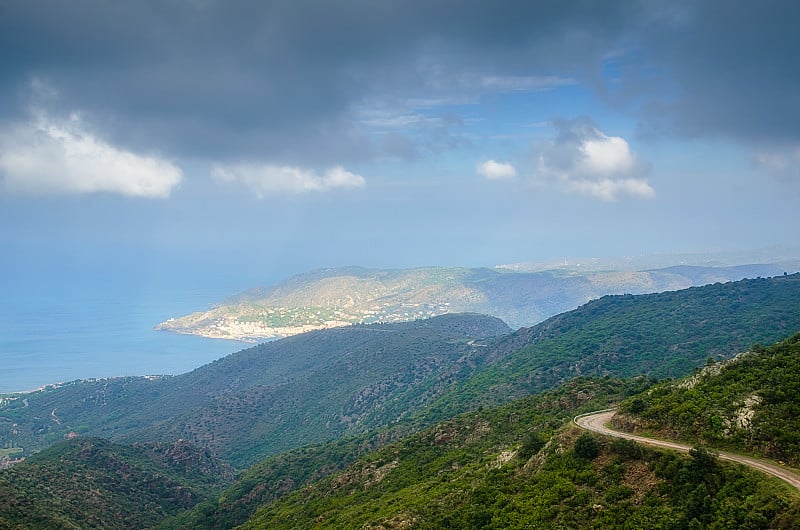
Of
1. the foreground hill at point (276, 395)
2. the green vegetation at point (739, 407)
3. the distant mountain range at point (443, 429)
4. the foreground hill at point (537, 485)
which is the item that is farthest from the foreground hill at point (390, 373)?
the green vegetation at point (739, 407)

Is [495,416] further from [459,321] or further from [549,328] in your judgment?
[459,321]

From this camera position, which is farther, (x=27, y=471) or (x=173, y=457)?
(x=173, y=457)

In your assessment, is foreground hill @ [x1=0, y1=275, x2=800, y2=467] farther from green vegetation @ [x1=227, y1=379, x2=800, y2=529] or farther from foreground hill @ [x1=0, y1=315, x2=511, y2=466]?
green vegetation @ [x1=227, y1=379, x2=800, y2=529]

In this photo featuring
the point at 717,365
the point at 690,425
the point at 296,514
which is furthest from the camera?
the point at 296,514

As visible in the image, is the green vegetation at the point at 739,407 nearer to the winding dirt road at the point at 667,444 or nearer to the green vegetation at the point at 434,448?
the winding dirt road at the point at 667,444

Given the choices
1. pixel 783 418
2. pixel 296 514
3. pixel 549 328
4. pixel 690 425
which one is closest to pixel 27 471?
pixel 296 514

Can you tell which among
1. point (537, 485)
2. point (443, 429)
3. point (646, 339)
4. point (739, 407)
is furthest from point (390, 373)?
point (739, 407)

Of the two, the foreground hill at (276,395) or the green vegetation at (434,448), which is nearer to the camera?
the green vegetation at (434,448)
